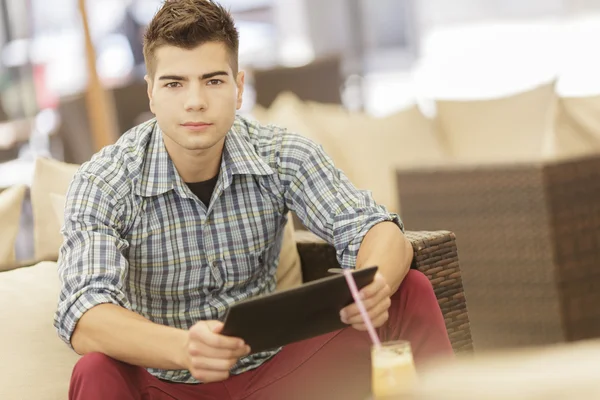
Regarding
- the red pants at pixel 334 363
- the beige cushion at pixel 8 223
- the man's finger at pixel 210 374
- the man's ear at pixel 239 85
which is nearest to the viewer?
the man's finger at pixel 210 374

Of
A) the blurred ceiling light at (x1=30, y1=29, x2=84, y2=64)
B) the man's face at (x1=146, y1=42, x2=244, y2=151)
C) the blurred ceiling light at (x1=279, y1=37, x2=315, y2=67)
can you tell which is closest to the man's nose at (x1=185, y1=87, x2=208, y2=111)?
the man's face at (x1=146, y1=42, x2=244, y2=151)

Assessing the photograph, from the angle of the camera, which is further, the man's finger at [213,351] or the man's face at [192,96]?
the man's face at [192,96]

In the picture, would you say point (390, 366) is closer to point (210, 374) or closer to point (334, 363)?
point (210, 374)

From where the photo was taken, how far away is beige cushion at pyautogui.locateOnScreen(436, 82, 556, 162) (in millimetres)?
3881

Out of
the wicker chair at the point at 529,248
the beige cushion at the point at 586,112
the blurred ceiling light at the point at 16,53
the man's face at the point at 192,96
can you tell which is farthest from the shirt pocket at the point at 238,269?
the blurred ceiling light at the point at 16,53


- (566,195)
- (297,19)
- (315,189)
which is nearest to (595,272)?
(566,195)

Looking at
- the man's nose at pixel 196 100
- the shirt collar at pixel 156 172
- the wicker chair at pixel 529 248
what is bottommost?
the wicker chair at pixel 529 248

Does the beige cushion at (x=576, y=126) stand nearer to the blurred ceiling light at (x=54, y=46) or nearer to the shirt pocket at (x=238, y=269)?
the shirt pocket at (x=238, y=269)

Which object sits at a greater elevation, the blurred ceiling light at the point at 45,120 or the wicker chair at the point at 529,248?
the blurred ceiling light at the point at 45,120

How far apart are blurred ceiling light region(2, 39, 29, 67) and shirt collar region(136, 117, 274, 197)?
6663mm

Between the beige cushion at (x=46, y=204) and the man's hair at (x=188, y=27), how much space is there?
42 centimetres

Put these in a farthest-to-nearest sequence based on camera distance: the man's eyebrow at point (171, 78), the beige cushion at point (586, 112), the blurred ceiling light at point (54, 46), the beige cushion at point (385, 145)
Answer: the blurred ceiling light at point (54, 46)
the beige cushion at point (385, 145)
the beige cushion at point (586, 112)
the man's eyebrow at point (171, 78)

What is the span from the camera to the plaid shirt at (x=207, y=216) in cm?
198

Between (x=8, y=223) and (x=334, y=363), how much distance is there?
847 mm
